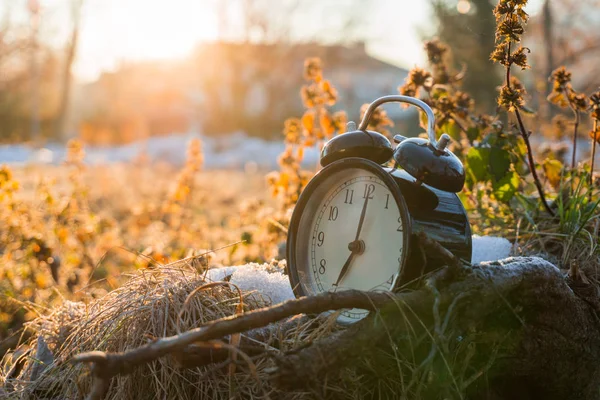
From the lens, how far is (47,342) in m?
2.08

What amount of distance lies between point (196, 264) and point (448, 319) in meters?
1.21

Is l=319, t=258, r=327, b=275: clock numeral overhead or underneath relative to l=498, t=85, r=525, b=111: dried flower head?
underneath

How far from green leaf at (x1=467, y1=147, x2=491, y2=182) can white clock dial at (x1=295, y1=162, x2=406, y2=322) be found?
99cm

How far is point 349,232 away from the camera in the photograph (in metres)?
1.87

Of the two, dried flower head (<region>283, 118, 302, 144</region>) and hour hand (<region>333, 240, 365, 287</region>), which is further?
dried flower head (<region>283, 118, 302, 144</region>)

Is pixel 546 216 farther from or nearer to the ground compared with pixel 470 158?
nearer to the ground

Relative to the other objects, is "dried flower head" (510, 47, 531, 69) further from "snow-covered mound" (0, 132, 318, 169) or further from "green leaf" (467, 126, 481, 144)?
"snow-covered mound" (0, 132, 318, 169)

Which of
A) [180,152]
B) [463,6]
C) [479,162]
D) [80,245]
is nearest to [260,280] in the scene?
[479,162]

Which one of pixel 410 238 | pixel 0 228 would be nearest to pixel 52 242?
pixel 0 228

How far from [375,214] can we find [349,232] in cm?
12

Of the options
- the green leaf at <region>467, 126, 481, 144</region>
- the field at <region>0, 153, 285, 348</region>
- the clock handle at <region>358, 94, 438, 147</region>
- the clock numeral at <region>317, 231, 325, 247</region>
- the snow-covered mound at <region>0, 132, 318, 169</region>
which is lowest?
the snow-covered mound at <region>0, 132, 318, 169</region>

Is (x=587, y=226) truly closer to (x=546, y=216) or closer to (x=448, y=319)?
(x=546, y=216)

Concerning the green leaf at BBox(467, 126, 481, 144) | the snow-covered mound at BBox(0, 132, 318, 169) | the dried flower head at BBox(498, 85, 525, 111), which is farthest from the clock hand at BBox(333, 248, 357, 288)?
the snow-covered mound at BBox(0, 132, 318, 169)

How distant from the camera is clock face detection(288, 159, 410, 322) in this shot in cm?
172
